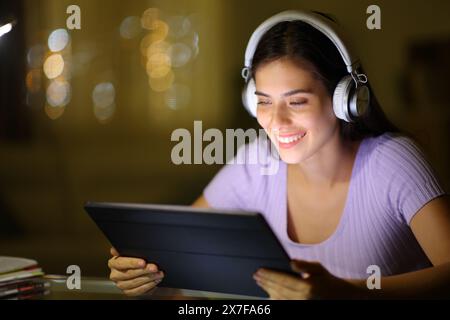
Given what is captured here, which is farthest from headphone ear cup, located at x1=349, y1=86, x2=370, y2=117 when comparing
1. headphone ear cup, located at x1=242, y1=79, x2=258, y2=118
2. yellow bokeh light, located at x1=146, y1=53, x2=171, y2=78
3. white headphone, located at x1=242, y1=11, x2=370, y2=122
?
yellow bokeh light, located at x1=146, y1=53, x2=171, y2=78

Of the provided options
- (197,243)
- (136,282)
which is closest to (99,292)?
(136,282)

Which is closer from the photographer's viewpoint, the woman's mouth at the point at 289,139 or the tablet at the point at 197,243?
the tablet at the point at 197,243

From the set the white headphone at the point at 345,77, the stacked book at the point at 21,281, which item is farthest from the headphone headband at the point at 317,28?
the stacked book at the point at 21,281

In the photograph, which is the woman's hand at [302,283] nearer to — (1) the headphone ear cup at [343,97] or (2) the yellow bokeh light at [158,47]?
(1) the headphone ear cup at [343,97]

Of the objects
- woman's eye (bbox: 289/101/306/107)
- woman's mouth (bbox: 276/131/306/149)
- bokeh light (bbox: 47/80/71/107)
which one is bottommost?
woman's mouth (bbox: 276/131/306/149)

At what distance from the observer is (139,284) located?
1.48m

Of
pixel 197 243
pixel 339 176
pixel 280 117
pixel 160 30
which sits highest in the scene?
pixel 160 30

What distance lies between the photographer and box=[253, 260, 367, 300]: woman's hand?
4.15 feet

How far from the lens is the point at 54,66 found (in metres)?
1.69

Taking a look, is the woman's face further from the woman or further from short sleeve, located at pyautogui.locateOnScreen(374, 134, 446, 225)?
short sleeve, located at pyautogui.locateOnScreen(374, 134, 446, 225)

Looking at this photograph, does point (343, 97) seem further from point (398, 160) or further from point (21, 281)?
point (21, 281)

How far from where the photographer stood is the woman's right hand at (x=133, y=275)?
4.72 ft

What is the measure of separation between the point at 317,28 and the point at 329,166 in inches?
12.8

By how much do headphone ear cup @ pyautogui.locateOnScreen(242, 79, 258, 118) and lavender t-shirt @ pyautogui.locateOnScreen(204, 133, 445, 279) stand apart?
26 centimetres
